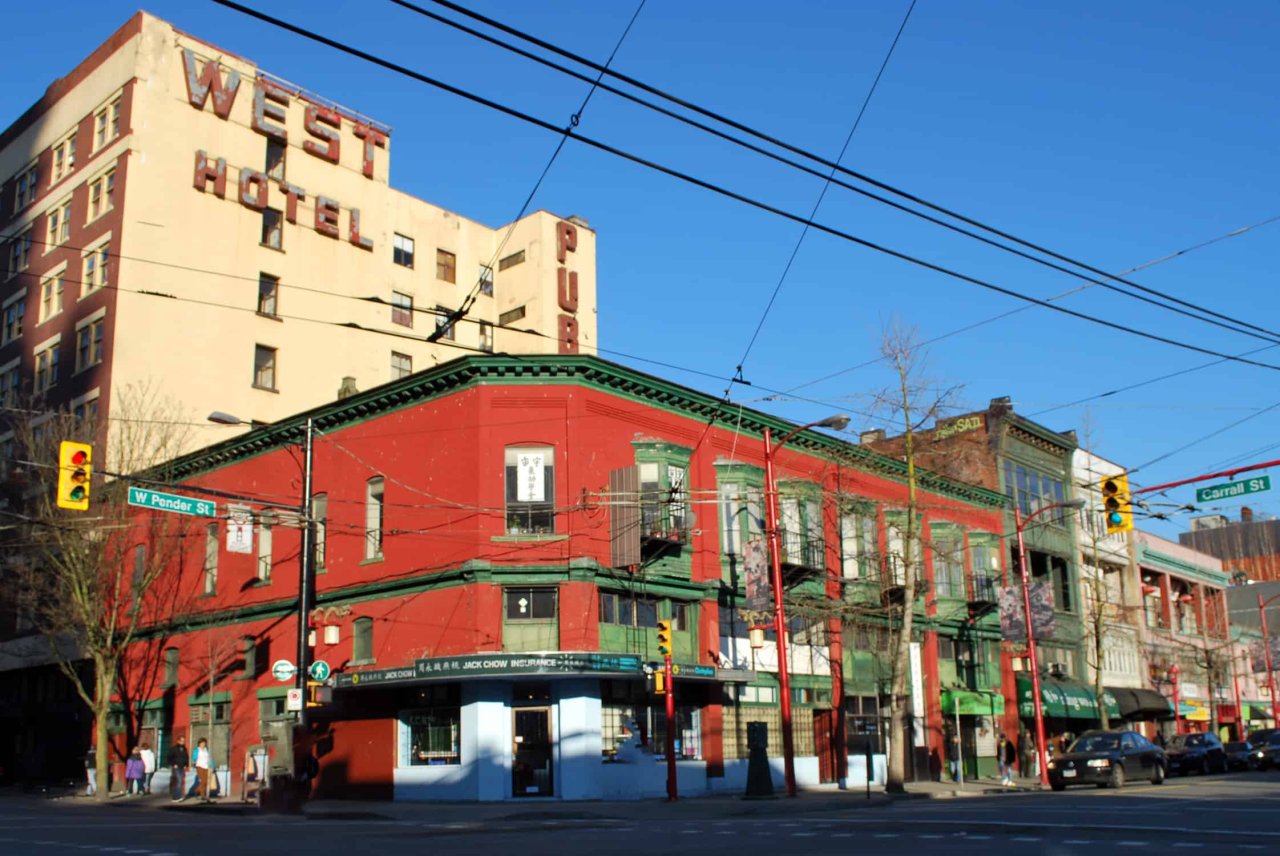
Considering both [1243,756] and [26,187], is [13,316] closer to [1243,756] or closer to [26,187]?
[26,187]

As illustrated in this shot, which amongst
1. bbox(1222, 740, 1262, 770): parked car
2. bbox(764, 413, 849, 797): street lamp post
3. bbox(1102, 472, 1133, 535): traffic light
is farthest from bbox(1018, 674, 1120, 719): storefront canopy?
bbox(1102, 472, 1133, 535): traffic light

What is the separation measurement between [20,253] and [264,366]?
14.2m

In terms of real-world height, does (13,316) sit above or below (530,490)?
above

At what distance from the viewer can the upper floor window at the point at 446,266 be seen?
57875 millimetres

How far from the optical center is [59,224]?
5041cm

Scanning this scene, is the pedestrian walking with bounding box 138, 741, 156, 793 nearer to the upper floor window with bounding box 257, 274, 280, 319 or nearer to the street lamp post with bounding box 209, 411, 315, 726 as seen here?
the street lamp post with bounding box 209, 411, 315, 726

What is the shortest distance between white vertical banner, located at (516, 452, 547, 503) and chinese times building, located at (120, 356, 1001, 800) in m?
0.05

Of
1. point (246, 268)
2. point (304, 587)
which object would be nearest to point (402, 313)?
point (246, 268)

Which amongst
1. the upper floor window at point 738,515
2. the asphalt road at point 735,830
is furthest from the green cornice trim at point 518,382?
the asphalt road at point 735,830

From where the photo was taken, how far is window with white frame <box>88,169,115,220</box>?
47188 millimetres

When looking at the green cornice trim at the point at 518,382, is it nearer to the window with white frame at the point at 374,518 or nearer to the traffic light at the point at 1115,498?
the window with white frame at the point at 374,518

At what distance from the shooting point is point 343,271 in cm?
5272

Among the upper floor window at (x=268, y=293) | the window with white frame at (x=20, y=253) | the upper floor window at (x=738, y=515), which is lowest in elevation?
the upper floor window at (x=738, y=515)

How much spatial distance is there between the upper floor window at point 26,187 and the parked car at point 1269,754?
53645 millimetres
